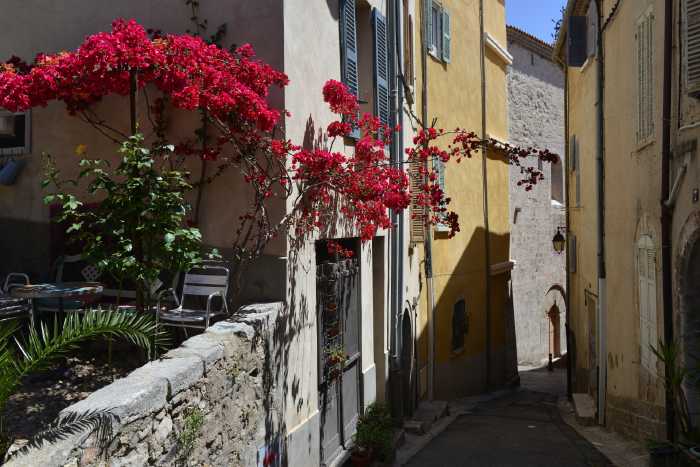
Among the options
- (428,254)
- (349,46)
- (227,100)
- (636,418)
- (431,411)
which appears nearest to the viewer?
(227,100)

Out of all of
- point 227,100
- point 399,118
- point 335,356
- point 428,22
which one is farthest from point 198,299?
point 428,22

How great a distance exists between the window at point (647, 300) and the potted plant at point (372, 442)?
10.3 ft

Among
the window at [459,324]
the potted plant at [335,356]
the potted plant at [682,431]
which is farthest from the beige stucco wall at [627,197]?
the window at [459,324]

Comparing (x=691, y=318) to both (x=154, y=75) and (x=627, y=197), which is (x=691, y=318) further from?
(x=154, y=75)

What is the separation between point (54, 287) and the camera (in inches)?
229

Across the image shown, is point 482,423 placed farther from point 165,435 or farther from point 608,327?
point 165,435

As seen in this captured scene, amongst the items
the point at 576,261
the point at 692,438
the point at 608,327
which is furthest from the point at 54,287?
the point at 576,261

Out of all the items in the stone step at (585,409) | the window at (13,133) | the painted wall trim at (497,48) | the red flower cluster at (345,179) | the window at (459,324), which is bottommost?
the stone step at (585,409)

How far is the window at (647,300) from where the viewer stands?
802cm

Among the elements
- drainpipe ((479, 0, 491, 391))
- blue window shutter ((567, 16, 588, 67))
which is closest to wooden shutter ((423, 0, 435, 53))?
blue window shutter ((567, 16, 588, 67))

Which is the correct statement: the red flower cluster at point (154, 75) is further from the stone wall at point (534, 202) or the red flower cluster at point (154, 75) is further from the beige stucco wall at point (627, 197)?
the stone wall at point (534, 202)

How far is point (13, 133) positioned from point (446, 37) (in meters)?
8.86

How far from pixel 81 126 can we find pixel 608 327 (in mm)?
8077

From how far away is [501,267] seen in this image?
17.4 meters
